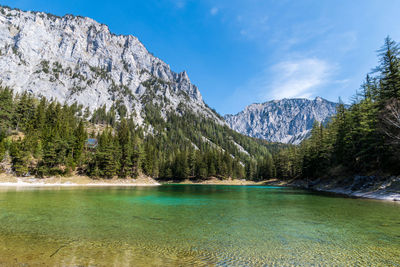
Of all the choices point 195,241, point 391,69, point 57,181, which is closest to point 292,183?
point 391,69

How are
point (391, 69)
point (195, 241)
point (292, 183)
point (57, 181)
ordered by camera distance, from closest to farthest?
point (195, 241) < point (391, 69) < point (57, 181) < point (292, 183)

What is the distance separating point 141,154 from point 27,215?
7485cm

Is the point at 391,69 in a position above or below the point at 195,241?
above

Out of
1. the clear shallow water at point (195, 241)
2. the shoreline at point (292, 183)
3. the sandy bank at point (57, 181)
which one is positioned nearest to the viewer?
the clear shallow water at point (195, 241)

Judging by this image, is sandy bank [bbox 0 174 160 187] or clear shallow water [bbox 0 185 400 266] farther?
sandy bank [bbox 0 174 160 187]

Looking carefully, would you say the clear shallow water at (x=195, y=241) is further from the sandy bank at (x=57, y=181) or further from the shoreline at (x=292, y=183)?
the sandy bank at (x=57, y=181)

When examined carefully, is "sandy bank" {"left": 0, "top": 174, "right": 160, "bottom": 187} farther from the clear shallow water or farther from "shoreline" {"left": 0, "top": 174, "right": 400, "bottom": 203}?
the clear shallow water

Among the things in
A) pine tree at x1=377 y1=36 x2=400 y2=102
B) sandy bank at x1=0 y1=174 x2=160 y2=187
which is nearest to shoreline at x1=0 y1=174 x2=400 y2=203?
sandy bank at x1=0 y1=174 x2=160 y2=187

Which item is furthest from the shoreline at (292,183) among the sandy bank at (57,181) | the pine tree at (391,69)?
the pine tree at (391,69)

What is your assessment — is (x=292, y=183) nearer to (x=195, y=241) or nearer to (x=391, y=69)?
(x=391, y=69)

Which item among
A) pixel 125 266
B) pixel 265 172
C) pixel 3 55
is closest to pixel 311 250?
pixel 125 266

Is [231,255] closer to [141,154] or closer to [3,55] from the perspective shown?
[141,154]

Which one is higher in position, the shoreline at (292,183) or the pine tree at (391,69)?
the pine tree at (391,69)

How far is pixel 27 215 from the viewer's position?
681 inches
